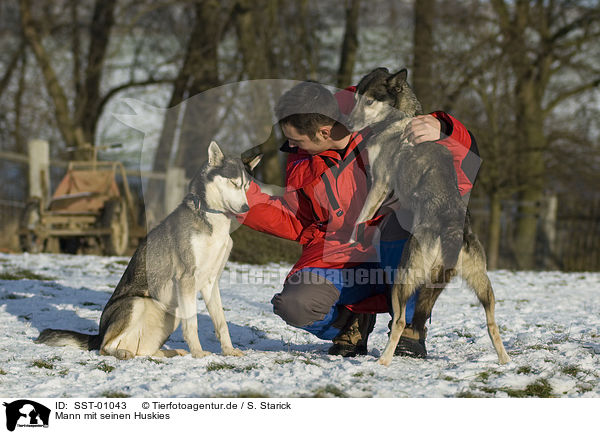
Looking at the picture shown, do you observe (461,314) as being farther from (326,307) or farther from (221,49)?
(221,49)

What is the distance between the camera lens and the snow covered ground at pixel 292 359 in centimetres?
321

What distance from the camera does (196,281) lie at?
3730mm

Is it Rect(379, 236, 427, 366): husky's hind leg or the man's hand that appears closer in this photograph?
Rect(379, 236, 427, 366): husky's hind leg

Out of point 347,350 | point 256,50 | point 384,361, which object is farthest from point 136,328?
point 256,50

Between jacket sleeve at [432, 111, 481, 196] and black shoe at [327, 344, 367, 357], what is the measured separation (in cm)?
127

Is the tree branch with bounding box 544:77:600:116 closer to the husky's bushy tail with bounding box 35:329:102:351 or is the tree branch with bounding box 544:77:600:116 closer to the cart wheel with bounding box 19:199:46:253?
the cart wheel with bounding box 19:199:46:253

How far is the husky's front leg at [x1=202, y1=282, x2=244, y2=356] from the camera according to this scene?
12.7 ft

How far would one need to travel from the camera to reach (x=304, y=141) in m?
3.99

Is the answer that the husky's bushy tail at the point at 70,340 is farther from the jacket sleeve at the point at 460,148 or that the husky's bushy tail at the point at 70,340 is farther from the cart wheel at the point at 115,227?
the cart wheel at the point at 115,227

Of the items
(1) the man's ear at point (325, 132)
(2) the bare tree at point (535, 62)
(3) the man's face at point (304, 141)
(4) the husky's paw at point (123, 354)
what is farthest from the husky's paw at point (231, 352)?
(2) the bare tree at point (535, 62)

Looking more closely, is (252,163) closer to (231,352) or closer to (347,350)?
(231,352)

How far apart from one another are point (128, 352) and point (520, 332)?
3077mm
